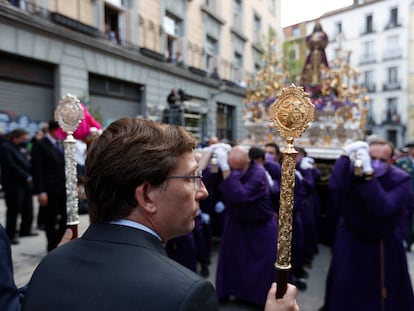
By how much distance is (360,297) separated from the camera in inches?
113

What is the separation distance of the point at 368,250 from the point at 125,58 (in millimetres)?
10660

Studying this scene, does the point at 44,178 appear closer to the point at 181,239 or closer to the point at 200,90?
the point at 181,239

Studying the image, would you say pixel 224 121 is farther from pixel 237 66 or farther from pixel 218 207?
pixel 218 207

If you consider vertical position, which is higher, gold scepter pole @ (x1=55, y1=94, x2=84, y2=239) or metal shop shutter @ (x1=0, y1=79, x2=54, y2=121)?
metal shop shutter @ (x1=0, y1=79, x2=54, y2=121)

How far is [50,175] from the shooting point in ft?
14.4

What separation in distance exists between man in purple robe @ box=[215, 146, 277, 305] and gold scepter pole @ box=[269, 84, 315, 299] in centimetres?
193

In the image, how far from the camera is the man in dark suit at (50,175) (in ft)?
14.2

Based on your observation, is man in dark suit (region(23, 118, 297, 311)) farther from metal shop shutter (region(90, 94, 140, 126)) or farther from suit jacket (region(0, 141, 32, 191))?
metal shop shutter (region(90, 94, 140, 126))

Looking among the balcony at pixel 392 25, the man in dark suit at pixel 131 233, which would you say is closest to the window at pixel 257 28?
the balcony at pixel 392 25

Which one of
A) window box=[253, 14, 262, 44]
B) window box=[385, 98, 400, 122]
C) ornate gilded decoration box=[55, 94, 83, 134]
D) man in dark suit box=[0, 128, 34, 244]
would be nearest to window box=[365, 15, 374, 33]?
window box=[385, 98, 400, 122]

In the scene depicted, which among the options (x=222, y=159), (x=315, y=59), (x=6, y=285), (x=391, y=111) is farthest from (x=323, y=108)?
(x=391, y=111)

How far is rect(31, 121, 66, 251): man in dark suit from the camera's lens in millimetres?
4328

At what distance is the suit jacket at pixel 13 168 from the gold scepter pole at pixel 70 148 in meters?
3.56

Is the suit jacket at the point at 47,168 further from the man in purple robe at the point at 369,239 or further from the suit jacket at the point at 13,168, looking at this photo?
the man in purple robe at the point at 369,239
